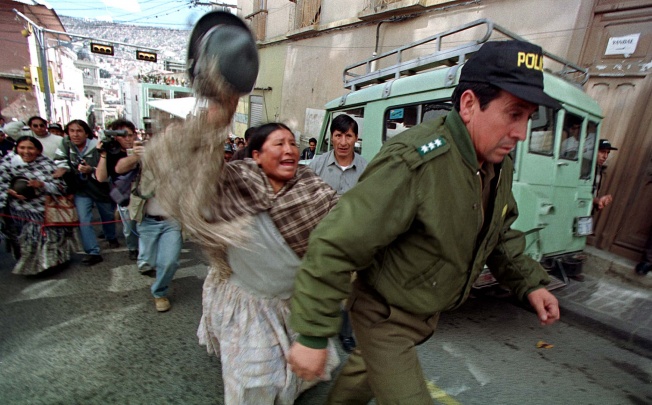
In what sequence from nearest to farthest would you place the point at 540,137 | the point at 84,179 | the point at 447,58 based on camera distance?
the point at 540,137
the point at 447,58
the point at 84,179

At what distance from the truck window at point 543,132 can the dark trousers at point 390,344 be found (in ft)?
7.76

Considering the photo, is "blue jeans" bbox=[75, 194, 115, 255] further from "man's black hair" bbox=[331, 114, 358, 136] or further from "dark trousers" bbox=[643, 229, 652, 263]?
"dark trousers" bbox=[643, 229, 652, 263]

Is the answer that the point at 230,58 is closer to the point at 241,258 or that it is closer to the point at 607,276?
the point at 241,258

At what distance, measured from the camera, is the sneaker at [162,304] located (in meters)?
3.21

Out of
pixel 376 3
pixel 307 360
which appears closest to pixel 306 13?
pixel 376 3

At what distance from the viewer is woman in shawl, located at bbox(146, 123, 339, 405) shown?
1.56 meters

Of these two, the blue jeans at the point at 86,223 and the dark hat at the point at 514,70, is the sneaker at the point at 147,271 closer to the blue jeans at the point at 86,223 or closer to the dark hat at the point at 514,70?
the blue jeans at the point at 86,223

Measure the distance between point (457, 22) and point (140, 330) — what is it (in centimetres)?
786

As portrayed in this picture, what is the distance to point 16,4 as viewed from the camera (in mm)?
23672

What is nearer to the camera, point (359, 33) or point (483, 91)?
point (483, 91)

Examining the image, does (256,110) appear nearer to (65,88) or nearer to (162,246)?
(162,246)

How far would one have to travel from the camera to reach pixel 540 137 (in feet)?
10.1

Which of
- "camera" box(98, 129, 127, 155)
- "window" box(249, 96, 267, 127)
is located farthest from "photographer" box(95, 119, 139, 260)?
"window" box(249, 96, 267, 127)

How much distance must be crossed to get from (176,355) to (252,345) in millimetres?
1169
